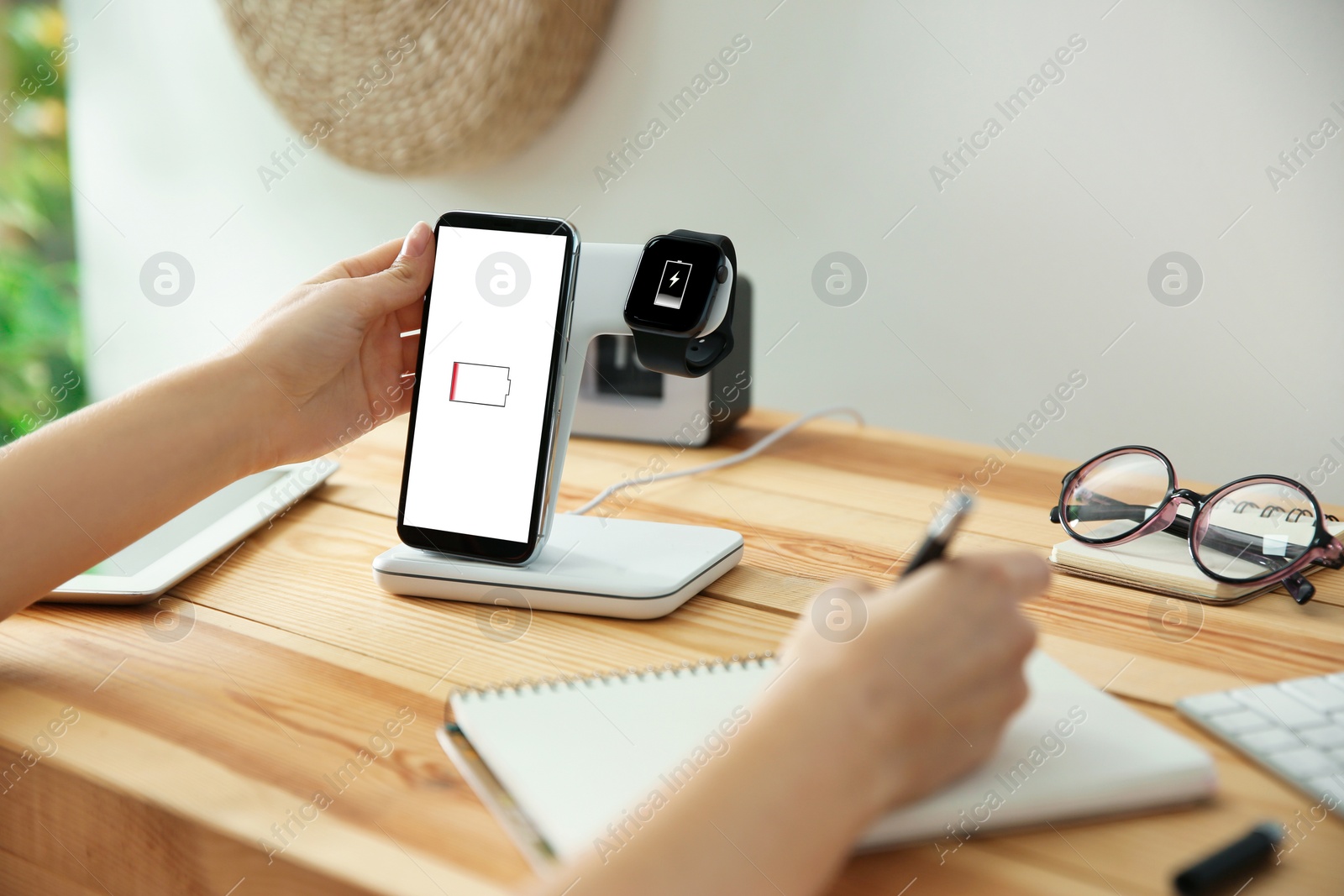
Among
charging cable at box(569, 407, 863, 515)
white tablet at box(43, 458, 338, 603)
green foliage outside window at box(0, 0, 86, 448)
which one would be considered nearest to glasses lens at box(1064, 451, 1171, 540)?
charging cable at box(569, 407, 863, 515)

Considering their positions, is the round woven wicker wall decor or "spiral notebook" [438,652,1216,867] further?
the round woven wicker wall decor

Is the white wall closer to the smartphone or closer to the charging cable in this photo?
the charging cable

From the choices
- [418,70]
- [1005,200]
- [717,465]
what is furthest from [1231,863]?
[418,70]

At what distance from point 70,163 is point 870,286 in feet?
5.88

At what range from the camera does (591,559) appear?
0.65 meters

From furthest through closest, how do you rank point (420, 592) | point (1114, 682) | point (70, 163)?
point (70, 163)
point (420, 592)
point (1114, 682)

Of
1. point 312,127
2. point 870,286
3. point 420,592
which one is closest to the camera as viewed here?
point 420,592

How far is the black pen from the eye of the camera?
38cm

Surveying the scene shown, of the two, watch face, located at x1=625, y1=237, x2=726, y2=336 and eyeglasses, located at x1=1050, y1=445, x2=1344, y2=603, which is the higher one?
eyeglasses, located at x1=1050, y1=445, x2=1344, y2=603

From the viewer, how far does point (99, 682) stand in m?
0.54

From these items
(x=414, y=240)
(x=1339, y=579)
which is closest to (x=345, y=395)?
(x=414, y=240)

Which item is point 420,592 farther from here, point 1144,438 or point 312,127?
point 312,127

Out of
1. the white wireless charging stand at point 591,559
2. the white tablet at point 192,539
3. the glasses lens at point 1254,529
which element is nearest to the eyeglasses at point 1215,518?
the glasses lens at point 1254,529

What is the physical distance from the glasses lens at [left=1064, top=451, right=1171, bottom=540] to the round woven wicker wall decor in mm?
932
